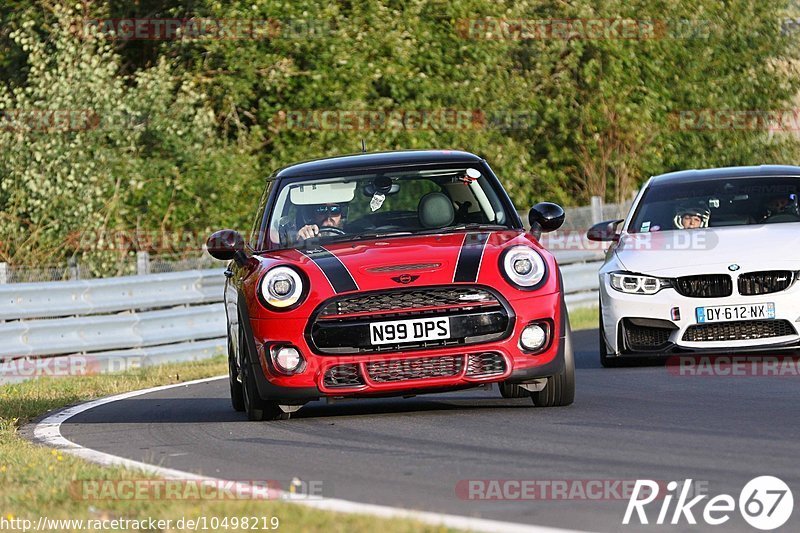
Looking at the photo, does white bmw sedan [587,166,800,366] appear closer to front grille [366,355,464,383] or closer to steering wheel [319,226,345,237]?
steering wheel [319,226,345,237]

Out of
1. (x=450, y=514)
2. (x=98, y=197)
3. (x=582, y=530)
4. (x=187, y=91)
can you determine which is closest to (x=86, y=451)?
(x=450, y=514)

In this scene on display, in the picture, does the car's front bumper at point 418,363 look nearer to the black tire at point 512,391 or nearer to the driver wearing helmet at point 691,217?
the black tire at point 512,391

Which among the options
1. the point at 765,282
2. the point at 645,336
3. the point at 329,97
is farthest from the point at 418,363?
the point at 329,97

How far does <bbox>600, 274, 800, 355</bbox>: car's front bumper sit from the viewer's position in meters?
11.2

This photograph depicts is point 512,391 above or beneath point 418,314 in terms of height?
beneath

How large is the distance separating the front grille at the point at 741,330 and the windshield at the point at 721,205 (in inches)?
47.8

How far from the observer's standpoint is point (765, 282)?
11.2 metres

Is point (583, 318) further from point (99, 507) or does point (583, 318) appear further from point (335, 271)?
point (99, 507)

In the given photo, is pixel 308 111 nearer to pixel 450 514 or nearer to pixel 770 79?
pixel 770 79

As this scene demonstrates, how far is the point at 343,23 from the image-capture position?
27.5 m

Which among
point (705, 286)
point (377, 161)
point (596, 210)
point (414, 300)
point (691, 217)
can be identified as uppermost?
point (377, 161)

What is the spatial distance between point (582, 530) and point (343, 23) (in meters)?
22.8

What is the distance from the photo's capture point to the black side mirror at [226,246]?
984 cm

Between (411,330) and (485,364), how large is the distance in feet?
1.50
